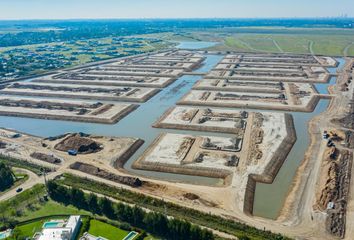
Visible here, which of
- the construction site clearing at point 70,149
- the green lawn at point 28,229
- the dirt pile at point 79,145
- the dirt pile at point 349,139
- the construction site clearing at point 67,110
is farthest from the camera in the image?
the construction site clearing at point 67,110

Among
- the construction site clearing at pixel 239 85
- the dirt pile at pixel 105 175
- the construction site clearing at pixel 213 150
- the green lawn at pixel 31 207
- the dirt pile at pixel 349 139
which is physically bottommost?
the green lawn at pixel 31 207

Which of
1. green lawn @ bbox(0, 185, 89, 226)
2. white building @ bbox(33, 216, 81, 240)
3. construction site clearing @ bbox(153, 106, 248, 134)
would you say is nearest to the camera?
white building @ bbox(33, 216, 81, 240)

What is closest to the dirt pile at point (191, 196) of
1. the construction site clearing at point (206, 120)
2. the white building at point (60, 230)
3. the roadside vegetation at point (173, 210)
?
the roadside vegetation at point (173, 210)

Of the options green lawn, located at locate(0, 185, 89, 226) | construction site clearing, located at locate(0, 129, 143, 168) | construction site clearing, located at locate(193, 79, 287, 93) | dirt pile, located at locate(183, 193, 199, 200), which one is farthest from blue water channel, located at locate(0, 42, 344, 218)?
green lawn, located at locate(0, 185, 89, 226)

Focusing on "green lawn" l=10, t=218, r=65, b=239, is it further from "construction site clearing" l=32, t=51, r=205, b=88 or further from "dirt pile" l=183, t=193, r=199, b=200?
"construction site clearing" l=32, t=51, r=205, b=88

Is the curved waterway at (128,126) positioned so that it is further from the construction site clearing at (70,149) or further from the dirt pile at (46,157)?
the dirt pile at (46,157)

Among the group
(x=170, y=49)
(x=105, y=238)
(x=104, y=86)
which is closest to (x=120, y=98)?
(x=104, y=86)

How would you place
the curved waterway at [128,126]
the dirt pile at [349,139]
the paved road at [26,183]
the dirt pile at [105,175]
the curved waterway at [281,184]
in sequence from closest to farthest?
1. the curved waterway at [281,184]
2. the paved road at [26,183]
3. the dirt pile at [105,175]
4. the dirt pile at [349,139]
5. the curved waterway at [128,126]

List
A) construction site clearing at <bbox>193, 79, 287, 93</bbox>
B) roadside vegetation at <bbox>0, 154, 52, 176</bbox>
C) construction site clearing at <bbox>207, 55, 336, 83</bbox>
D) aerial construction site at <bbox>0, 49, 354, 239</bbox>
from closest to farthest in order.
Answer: aerial construction site at <bbox>0, 49, 354, 239</bbox>
roadside vegetation at <bbox>0, 154, 52, 176</bbox>
construction site clearing at <bbox>193, 79, 287, 93</bbox>
construction site clearing at <bbox>207, 55, 336, 83</bbox>
